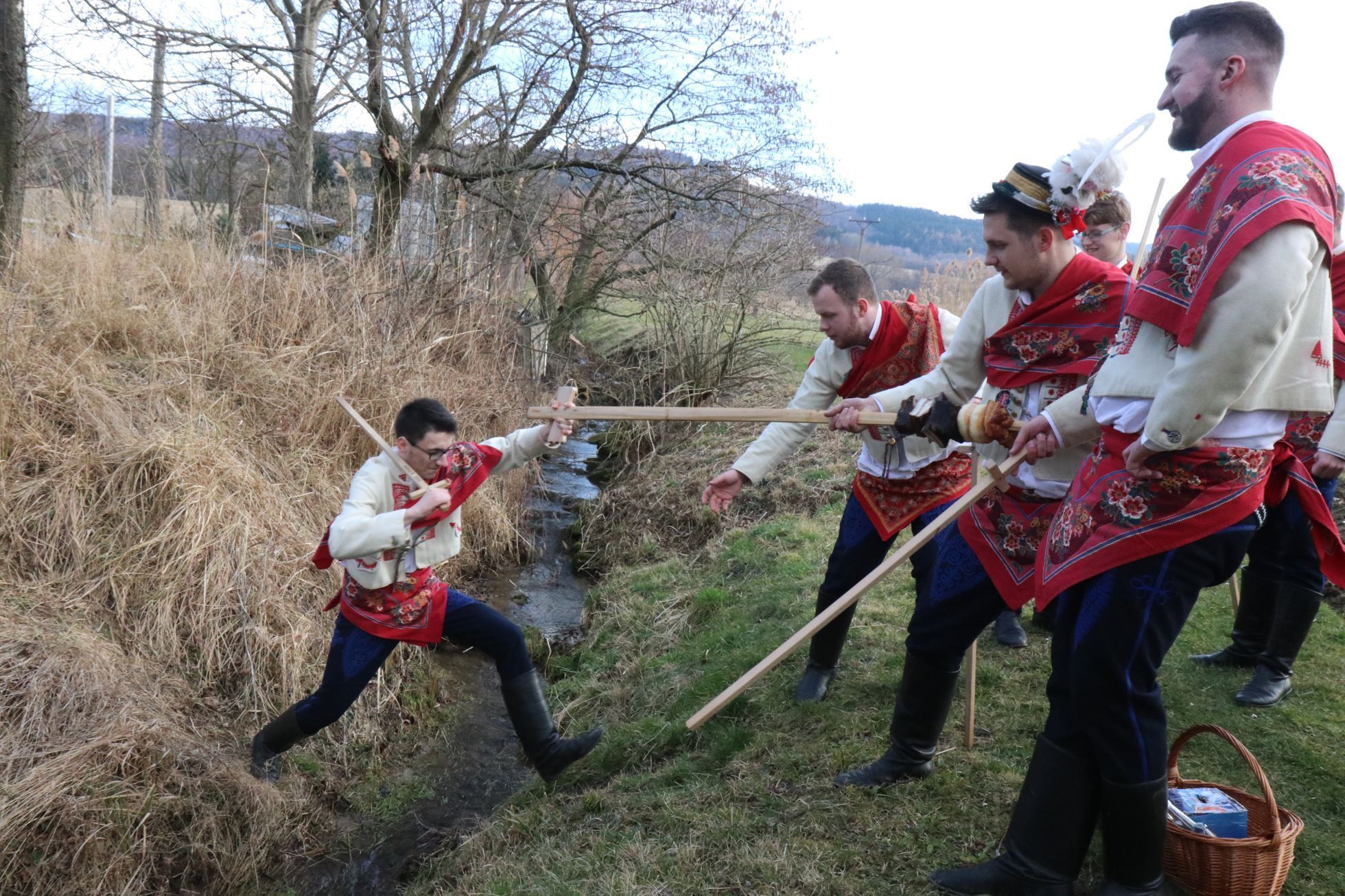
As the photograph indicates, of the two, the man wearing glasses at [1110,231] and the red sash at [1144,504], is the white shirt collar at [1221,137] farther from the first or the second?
the man wearing glasses at [1110,231]

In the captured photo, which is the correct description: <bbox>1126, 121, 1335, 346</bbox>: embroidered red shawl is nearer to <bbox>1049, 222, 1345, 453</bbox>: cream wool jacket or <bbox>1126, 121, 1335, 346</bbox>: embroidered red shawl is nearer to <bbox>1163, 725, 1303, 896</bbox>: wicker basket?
<bbox>1049, 222, 1345, 453</bbox>: cream wool jacket

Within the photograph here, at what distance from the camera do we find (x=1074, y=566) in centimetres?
208

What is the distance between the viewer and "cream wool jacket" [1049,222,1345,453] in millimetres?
1734

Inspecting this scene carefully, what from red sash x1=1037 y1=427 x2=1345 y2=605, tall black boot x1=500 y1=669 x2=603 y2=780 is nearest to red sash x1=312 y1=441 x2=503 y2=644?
tall black boot x1=500 y1=669 x2=603 y2=780

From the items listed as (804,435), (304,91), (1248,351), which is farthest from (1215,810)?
(304,91)

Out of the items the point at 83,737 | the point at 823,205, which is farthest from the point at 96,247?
the point at 823,205

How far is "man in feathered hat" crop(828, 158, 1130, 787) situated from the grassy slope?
433 mm

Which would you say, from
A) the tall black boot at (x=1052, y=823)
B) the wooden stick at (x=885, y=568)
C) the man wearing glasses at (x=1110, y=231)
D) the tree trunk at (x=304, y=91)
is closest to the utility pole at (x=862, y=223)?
the tree trunk at (x=304, y=91)

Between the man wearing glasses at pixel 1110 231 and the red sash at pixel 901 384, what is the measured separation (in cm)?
78

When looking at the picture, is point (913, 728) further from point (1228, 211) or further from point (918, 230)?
point (918, 230)

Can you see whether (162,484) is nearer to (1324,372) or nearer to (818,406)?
(818,406)

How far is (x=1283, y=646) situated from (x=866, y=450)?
1.73 meters

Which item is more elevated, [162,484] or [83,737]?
[162,484]

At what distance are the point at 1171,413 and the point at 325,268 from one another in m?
6.80
